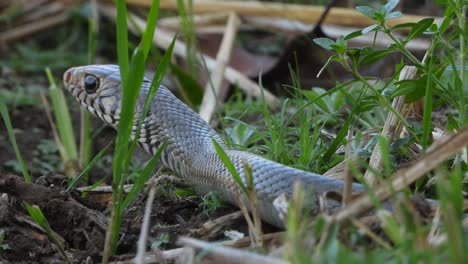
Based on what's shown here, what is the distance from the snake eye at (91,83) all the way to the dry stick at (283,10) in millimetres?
2761

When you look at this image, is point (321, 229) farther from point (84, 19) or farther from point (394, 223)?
point (84, 19)

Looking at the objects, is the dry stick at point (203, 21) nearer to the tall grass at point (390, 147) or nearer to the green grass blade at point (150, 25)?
the tall grass at point (390, 147)

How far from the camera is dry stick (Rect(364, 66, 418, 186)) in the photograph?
Answer: 3631 millimetres

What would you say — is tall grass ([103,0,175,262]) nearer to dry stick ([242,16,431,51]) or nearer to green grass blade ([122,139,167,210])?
green grass blade ([122,139,167,210])

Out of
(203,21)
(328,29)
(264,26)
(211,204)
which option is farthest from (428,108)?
(203,21)

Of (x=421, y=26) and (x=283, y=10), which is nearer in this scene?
(x=421, y=26)

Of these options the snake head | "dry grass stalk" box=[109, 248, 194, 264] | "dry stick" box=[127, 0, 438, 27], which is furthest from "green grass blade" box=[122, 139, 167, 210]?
"dry stick" box=[127, 0, 438, 27]

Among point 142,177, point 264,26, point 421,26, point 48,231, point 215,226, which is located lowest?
point 48,231

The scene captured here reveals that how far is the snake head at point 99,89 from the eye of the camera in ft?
15.3

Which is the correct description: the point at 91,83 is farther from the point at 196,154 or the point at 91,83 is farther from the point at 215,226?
the point at 215,226

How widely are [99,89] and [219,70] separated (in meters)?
2.15

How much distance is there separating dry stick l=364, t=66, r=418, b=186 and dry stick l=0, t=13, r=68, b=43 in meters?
5.65

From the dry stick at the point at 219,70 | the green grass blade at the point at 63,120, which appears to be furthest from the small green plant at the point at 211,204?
the green grass blade at the point at 63,120

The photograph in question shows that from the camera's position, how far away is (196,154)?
4168 millimetres
